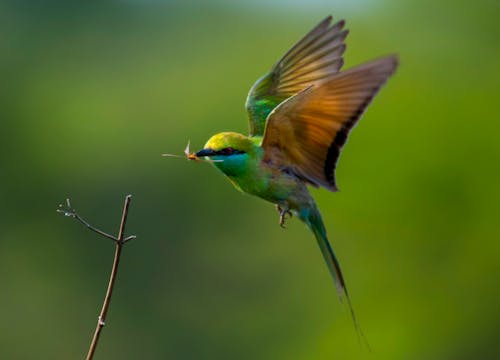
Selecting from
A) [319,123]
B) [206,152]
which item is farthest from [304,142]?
[206,152]

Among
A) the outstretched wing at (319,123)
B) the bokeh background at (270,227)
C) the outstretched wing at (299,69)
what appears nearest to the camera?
the outstretched wing at (319,123)

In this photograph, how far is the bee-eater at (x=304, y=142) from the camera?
2.24 metres

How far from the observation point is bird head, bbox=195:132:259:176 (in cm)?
234

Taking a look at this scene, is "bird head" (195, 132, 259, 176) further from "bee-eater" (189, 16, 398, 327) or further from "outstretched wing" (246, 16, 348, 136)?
"outstretched wing" (246, 16, 348, 136)

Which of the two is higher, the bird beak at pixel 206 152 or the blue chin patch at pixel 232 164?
the bird beak at pixel 206 152

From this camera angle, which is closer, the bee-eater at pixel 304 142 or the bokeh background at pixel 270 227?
the bee-eater at pixel 304 142

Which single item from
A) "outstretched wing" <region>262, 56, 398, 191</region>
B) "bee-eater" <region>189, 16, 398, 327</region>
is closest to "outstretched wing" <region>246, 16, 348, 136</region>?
"bee-eater" <region>189, 16, 398, 327</region>

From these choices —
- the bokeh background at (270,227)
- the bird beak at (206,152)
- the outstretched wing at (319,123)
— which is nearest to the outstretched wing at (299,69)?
the outstretched wing at (319,123)

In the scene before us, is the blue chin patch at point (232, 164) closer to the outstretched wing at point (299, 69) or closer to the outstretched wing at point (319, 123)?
the outstretched wing at point (319, 123)

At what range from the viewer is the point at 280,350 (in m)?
10.3

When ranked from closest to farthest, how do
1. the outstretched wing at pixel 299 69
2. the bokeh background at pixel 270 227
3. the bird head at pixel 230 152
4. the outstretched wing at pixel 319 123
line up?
the outstretched wing at pixel 319 123, the bird head at pixel 230 152, the outstretched wing at pixel 299 69, the bokeh background at pixel 270 227

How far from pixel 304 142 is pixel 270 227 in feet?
33.0

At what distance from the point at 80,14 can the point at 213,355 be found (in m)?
18.4

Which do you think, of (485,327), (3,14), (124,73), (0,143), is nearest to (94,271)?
(485,327)
